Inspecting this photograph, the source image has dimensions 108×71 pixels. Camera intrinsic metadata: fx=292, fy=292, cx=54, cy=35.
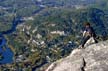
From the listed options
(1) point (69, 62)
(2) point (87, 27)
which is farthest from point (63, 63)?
(2) point (87, 27)

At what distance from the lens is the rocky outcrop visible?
102 ft

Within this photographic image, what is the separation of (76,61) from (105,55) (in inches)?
136

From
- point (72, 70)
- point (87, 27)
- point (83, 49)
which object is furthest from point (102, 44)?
point (72, 70)

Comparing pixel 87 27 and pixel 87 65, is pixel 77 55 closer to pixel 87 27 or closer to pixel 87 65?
pixel 87 65

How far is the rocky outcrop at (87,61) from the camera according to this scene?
31.2 meters

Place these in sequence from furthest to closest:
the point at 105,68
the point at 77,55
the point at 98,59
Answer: the point at 77,55 → the point at 98,59 → the point at 105,68

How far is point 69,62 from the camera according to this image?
33.4m

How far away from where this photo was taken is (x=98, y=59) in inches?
1283

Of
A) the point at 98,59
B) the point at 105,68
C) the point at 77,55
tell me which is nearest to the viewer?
the point at 105,68

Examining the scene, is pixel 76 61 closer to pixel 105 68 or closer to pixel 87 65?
pixel 87 65

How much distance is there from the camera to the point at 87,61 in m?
32.7

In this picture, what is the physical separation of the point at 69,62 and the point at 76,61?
0.82 meters

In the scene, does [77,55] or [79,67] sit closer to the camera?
[79,67]

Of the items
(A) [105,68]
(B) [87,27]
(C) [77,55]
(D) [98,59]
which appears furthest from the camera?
(B) [87,27]
